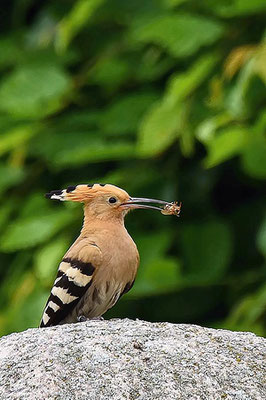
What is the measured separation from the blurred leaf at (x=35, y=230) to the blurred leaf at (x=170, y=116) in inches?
23.3

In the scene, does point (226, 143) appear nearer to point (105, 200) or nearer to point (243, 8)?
point (243, 8)

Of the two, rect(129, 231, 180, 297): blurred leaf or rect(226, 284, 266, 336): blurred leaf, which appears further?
rect(129, 231, 180, 297): blurred leaf

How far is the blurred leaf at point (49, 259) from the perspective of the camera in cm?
500

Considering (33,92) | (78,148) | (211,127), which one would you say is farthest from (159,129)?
(33,92)

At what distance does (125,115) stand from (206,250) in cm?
85

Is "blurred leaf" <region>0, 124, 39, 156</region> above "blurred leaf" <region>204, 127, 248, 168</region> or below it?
below

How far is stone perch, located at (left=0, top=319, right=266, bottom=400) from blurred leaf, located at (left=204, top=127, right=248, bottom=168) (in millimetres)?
1776

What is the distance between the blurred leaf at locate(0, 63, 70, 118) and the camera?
540 cm

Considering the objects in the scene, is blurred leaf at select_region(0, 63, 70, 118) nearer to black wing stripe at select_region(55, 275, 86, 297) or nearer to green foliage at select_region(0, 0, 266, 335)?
green foliage at select_region(0, 0, 266, 335)

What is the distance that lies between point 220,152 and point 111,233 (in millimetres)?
1251

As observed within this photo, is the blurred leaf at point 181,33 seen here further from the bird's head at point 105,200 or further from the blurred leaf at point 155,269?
the bird's head at point 105,200

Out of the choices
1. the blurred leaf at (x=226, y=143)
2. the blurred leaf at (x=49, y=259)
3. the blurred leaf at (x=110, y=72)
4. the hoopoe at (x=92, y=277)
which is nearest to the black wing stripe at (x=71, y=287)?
the hoopoe at (x=92, y=277)

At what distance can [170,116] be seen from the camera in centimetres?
484

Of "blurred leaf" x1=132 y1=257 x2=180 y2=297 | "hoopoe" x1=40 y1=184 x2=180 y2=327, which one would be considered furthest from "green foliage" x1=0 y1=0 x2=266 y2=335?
"hoopoe" x1=40 y1=184 x2=180 y2=327
